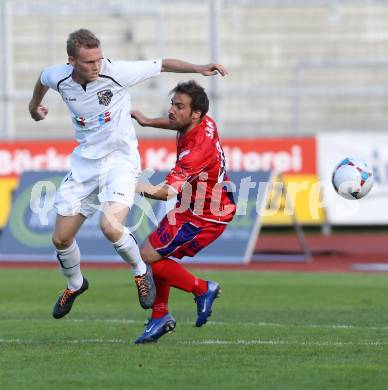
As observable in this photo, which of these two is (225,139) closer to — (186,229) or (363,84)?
(363,84)

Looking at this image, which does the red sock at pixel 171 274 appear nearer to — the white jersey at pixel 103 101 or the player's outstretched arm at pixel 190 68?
the white jersey at pixel 103 101

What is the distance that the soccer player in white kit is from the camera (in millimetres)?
8836

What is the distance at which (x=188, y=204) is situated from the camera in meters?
8.98

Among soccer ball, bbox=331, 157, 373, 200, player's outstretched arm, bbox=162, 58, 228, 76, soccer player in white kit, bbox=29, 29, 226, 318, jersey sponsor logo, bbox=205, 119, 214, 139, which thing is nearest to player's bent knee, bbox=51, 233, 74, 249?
soccer player in white kit, bbox=29, 29, 226, 318

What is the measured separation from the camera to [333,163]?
20.2 m

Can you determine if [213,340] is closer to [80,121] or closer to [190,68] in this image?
[80,121]

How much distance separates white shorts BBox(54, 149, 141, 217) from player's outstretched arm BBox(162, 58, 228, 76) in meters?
0.79

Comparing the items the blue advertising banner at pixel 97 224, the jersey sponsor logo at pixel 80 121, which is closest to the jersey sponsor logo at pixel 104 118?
the jersey sponsor logo at pixel 80 121

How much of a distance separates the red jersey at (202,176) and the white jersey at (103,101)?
599mm

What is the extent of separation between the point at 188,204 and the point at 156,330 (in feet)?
3.61

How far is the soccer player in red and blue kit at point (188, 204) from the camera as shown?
866 cm

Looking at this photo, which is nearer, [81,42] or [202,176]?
[81,42]

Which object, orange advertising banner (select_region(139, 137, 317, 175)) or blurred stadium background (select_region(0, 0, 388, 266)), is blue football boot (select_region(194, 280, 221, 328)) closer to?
blurred stadium background (select_region(0, 0, 388, 266))

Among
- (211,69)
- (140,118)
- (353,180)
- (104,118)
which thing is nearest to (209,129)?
(211,69)
